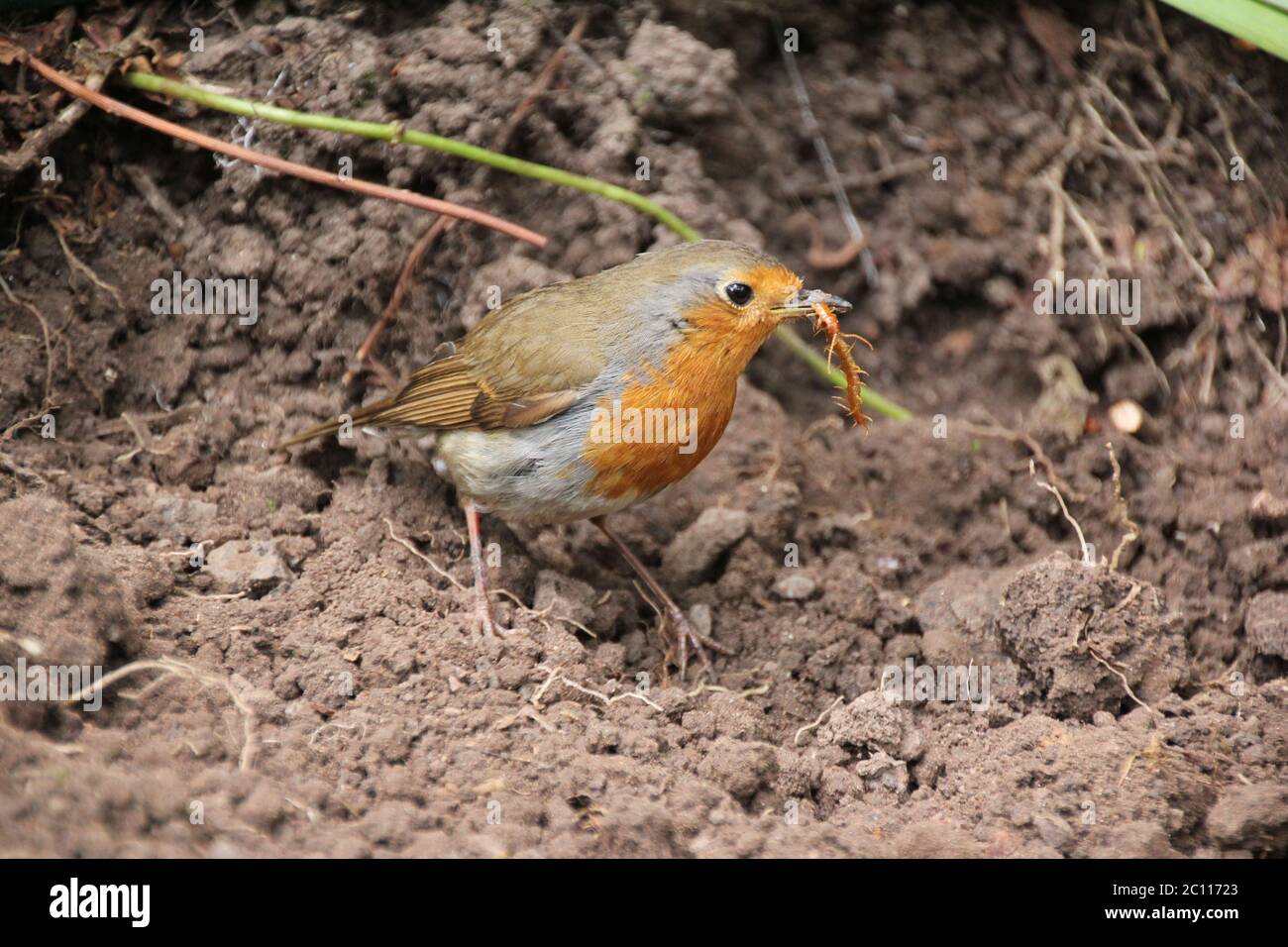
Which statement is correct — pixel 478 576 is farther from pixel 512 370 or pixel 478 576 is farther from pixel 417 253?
pixel 417 253

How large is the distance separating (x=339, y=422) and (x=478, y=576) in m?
0.85

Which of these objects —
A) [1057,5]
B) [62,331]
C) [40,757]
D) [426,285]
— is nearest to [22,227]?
[62,331]

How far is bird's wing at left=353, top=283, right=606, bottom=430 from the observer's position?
461 cm

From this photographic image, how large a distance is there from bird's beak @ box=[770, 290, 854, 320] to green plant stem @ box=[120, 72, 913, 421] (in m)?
0.92

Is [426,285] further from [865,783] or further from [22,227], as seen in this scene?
[865,783]

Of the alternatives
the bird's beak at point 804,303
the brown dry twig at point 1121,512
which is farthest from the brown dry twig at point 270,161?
the brown dry twig at point 1121,512

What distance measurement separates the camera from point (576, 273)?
5504 mm

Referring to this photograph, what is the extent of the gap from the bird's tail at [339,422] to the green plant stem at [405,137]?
105 centimetres

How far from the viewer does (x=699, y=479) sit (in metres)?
5.41

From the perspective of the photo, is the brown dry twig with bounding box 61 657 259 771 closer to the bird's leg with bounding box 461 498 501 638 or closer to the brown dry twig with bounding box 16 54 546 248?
the bird's leg with bounding box 461 498 501 638

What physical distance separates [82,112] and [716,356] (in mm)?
2627

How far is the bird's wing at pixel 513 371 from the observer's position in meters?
4.61

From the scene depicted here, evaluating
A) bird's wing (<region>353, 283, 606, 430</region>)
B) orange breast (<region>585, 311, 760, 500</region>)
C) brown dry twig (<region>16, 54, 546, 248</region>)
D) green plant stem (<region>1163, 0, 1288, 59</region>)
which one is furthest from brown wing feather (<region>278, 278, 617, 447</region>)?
green plant stem (<region>1163, 0, 1288, 59</region>)
